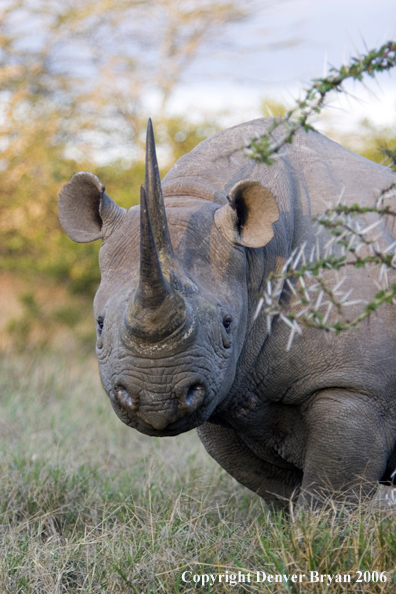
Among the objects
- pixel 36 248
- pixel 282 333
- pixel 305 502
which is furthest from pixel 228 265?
pixel 36 248

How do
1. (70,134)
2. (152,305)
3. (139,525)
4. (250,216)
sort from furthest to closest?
(70,134) → (139,525) → (250,216) → (152,305)

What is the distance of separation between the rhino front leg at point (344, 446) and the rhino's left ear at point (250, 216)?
30.2 inches

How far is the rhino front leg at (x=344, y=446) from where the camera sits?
3.39 m

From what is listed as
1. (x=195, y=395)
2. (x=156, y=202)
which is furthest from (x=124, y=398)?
(x=156, y=202)

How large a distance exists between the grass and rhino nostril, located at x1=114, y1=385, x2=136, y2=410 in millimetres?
624

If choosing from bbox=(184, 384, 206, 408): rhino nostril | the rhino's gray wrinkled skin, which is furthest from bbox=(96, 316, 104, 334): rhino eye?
bbox=(184, 384, 206, 408): rhino nostril

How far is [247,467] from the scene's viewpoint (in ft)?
13.7

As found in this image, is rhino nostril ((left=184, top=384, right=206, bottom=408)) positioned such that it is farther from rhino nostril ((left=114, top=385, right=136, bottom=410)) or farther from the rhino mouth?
rhino nostril ((left=114, top=385, right=136, bottom=410))

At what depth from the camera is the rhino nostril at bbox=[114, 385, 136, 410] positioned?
290 centimetres

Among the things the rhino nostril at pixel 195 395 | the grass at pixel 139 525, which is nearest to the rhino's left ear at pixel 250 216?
the rhino nostril at pixel 195 395

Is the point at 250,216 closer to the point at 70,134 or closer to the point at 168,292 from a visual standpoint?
the point at 168,292

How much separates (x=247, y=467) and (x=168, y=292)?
5.50 feet

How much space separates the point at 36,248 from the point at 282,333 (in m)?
9.64

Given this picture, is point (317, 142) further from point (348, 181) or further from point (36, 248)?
point (36, 248)
